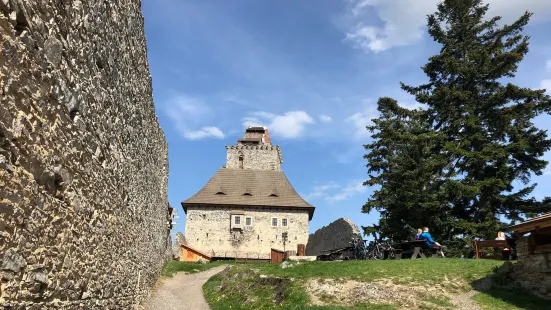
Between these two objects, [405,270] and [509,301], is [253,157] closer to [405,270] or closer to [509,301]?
[405,270]

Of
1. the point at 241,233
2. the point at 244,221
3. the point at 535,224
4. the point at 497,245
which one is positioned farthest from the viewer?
the point at 244,221

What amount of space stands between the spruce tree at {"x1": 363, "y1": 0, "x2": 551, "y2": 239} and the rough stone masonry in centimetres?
1735

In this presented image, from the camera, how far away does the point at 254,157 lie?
46.1 m

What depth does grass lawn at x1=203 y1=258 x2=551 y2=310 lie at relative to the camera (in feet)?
32.6

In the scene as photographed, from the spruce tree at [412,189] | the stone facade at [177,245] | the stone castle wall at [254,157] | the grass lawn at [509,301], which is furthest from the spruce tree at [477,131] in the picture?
the stone castle wall at [254,157]

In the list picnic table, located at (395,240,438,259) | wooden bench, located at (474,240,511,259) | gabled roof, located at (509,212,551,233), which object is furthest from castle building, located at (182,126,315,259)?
gabled roof, located at (509,212,551,233)

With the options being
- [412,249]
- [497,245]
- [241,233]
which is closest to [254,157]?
[241,233]

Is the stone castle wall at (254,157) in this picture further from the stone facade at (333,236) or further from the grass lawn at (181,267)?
the grass lawn at (181,267)

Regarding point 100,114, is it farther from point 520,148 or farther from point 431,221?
point 520,148

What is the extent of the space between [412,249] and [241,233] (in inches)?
840

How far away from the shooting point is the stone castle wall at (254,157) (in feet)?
150

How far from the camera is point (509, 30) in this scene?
2336 centimetres

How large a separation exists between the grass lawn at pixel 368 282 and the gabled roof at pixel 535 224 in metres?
1.61

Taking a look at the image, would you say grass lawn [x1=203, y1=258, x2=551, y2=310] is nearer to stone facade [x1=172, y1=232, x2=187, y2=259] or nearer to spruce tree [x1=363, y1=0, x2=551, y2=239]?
spruce tree [x1=363, y1=0, x2=551, y2=239]
